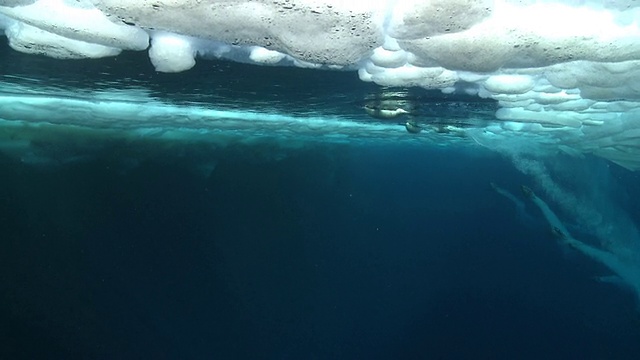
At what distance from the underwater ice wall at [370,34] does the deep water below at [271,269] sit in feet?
61.9

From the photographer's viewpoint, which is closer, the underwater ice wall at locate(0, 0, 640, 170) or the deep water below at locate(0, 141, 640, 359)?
the underwater ice wall at locate(0, 0, 640, 170)

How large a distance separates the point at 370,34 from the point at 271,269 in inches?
1649

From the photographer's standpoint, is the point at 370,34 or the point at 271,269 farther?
the point at 271,269

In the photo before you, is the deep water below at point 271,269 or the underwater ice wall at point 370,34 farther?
the deep water below at point 271,269

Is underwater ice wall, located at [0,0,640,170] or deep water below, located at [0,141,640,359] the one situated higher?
underwater ice wall, located at [0,0,640,170]

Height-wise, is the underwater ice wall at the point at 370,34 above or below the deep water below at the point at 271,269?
above

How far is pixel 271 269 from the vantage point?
44781 millimetres

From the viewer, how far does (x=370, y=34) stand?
461cm

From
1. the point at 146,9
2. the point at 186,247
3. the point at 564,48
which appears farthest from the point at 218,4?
the point at 186,247

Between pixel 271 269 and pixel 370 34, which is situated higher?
pixel 370 34

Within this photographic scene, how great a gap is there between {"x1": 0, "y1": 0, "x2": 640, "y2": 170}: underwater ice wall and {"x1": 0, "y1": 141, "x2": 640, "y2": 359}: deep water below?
1888cm

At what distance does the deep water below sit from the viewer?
28.7 meters

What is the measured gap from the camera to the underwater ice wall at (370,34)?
13.3 ft

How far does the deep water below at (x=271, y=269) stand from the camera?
28688 mm
